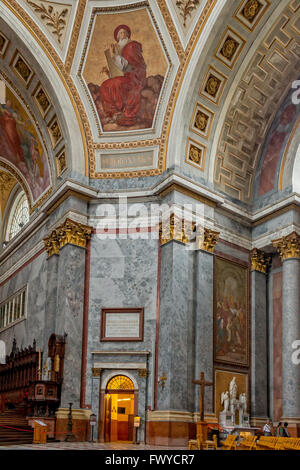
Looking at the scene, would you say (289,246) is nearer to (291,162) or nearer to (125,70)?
(291,162)

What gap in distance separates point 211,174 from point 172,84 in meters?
3.68

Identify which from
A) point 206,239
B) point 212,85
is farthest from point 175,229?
point 212,85

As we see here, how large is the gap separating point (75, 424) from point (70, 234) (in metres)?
6.56

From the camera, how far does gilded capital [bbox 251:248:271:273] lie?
2339 cm

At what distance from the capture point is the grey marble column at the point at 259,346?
2188cm

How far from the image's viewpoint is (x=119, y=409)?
20562mm

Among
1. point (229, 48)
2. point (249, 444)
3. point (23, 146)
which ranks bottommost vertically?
point (249, 444)

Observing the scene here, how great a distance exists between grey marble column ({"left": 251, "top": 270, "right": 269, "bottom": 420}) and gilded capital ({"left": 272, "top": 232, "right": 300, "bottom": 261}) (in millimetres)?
1627

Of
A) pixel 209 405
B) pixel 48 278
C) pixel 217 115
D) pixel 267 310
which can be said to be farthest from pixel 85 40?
pixel 209 405

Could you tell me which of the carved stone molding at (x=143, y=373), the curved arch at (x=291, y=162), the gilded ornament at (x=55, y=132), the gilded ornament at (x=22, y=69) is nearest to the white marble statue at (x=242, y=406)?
the carved stone molding at (x=143, y=373)

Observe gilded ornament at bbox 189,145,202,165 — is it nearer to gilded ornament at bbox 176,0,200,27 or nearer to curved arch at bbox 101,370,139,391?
gilded ornament at bbox 176,0,200,27

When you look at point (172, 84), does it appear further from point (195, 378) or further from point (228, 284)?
point (195, 378)

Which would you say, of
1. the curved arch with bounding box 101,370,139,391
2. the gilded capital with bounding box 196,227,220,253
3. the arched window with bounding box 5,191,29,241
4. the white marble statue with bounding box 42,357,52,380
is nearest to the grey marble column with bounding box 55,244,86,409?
the white marble statue with bounding box 42,357,52,380

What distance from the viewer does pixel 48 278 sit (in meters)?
22.8
